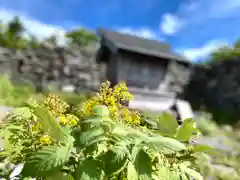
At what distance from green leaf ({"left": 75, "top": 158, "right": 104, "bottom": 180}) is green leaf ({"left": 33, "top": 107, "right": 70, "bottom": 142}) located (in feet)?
0.32

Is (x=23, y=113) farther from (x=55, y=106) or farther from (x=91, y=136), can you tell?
(x=91, y=136)

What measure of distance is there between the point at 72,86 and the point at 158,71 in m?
7.32

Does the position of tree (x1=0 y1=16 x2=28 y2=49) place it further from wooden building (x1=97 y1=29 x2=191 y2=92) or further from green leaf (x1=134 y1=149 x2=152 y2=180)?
green leaf (x1=134 y1=149 x2=152 y2=180)

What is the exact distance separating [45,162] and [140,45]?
47.3 feet

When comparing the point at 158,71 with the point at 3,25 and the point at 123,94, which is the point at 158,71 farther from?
the point at 3,25

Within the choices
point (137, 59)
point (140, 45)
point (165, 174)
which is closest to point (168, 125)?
point (165, 174)

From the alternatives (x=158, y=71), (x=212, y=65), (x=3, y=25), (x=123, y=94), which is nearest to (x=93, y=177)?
(x=123, y=94)

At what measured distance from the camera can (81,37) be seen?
54344mm

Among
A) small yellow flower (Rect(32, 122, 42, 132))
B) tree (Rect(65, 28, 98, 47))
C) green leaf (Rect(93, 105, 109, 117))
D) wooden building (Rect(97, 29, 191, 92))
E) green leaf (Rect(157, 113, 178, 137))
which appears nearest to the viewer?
green leaf (Rect(93, 105, 109, 117))

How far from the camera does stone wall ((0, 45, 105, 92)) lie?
1862cm

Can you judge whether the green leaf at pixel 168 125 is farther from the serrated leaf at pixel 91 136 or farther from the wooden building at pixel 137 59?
the wooden building at pixel 137 59

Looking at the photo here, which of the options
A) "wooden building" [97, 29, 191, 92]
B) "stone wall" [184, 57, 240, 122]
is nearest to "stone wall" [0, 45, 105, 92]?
"wooden building" [97, 29, 191, 92]

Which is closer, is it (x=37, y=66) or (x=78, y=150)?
(x=78, y=150)

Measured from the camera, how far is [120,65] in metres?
14.3
